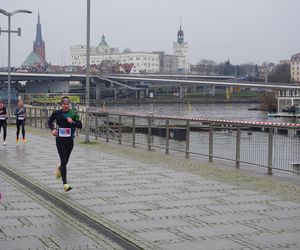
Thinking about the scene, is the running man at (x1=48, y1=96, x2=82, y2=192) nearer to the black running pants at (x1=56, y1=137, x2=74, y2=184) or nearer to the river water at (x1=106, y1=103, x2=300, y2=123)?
the black running pants at (x1=56, y1=137, x2=74, y2=184)

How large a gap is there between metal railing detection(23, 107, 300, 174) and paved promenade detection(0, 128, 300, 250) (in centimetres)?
77

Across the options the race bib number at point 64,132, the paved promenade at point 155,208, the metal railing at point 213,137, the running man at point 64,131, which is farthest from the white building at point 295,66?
the race bib number at point 64,132

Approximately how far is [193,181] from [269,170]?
2.18 metres

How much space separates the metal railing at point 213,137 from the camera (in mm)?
12633

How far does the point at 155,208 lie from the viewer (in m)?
8.90

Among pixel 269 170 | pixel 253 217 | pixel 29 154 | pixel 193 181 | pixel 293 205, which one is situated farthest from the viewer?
pixel 29 154

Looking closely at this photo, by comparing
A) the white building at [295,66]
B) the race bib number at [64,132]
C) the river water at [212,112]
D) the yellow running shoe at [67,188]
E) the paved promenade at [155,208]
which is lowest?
the river water at [212,112]

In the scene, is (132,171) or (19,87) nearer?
(132,171)

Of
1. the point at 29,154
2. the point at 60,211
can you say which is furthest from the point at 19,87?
the point at 60,211

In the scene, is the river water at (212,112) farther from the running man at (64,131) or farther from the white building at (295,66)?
the white building at (295,66)

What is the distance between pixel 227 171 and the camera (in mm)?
13297

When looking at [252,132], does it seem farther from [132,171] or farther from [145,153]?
[145,153]

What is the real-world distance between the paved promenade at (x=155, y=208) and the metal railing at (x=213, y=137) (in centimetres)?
77

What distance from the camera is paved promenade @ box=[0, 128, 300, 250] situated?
6.95 meters
